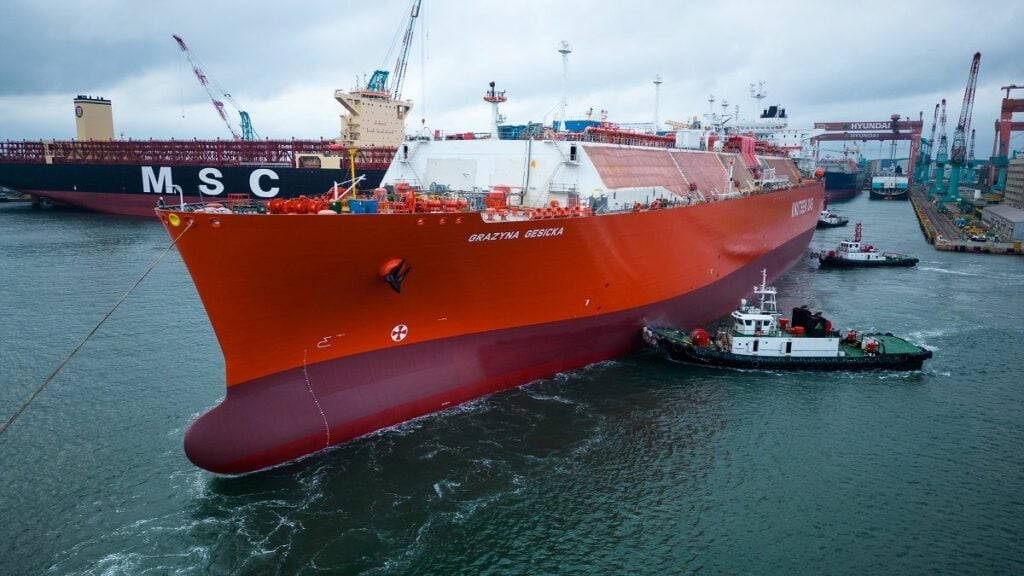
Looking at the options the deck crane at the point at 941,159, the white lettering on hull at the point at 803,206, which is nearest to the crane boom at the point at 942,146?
the deck crane at the point at 941,159

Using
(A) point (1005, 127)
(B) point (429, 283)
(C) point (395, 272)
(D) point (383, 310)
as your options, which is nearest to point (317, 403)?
(D) point (383, 310)

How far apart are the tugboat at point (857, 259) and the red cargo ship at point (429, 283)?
16379mm

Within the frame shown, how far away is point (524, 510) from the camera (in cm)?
1002

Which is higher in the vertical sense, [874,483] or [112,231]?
[112,231]

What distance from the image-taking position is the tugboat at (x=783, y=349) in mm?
16125

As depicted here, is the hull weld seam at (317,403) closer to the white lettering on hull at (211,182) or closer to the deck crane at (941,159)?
the white lettering on hull at (211,182)

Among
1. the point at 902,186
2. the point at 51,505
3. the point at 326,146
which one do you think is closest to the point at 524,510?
the point at 51,505

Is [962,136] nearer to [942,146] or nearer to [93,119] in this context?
[942,146]

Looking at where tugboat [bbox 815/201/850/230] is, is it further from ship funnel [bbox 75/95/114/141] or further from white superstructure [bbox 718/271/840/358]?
ship funnel [bbox 75/95/114/141]

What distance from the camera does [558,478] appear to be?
10.9 metres

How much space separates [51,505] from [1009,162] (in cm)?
7425

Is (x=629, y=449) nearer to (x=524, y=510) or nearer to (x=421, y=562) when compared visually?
(x=524, y=510)

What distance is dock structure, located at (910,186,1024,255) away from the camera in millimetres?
35875

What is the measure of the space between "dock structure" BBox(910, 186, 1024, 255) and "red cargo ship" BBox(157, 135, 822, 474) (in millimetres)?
27293
